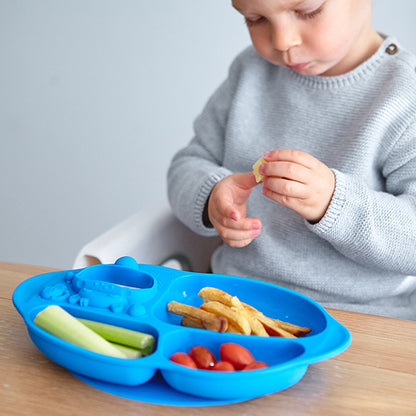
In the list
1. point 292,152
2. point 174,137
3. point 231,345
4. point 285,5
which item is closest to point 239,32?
point 174,137

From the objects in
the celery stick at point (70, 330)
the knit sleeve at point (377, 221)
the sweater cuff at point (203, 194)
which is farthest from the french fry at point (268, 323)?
the sweater cuff at point (203, 194)

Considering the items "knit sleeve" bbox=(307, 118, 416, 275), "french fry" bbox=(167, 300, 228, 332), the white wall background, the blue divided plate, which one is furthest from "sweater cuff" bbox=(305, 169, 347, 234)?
the white wall background

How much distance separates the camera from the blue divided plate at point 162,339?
400 mm

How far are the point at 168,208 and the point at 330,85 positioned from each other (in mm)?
365

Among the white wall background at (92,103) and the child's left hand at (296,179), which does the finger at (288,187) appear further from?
the white wall background at (92,103)

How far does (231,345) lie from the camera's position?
426mm

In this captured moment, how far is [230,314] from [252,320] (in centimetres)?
2

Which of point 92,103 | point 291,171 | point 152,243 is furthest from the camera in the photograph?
point 92,103

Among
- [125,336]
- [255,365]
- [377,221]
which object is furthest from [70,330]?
[377,221]

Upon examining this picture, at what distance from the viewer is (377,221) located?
0.69 meters

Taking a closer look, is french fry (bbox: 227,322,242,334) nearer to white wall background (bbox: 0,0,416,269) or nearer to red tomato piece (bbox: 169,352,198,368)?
red tomato piece (bbox: 169,352,198,368)

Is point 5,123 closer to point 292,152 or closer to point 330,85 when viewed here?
point 330,85

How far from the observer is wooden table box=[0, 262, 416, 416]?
1.34 feet

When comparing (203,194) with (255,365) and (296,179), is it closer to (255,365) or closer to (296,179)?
(296,179)
